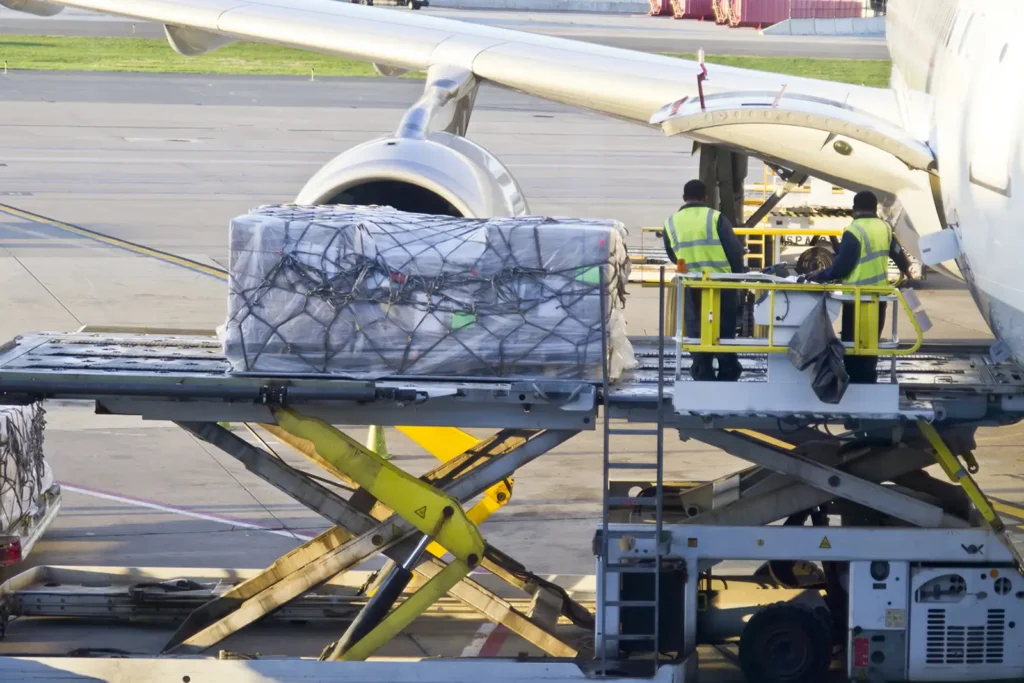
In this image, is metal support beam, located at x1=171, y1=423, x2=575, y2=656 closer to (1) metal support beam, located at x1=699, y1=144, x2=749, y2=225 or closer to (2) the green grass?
(1) metal support beam, located at x1=699, y1=144, x2=749, y2=225

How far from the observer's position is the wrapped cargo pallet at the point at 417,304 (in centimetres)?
891

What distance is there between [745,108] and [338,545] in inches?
164

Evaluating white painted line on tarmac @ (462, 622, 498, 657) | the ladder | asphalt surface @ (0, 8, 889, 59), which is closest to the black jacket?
the ladder

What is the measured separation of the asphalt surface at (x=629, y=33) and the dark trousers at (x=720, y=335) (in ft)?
169

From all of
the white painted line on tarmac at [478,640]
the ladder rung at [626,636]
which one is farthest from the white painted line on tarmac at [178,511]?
the ladder rung at [626,636]

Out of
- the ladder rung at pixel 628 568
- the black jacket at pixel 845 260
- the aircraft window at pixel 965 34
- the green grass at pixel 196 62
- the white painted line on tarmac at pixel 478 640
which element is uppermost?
the green grass at pixel 196 62

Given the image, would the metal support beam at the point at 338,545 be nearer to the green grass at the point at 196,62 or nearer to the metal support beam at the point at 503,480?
the metal support beam at the point at 503,480

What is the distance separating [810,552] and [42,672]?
187 inches

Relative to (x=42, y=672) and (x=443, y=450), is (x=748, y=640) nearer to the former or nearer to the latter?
(x=443, y=450)

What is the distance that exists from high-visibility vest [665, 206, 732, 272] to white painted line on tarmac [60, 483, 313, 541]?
4735 millimetres

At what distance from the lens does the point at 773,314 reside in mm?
8578

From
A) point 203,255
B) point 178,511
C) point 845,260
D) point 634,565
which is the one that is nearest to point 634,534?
point 634,565

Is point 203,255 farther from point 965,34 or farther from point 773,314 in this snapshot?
point 773,314

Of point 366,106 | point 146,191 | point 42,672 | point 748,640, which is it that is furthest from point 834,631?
point 366,106
